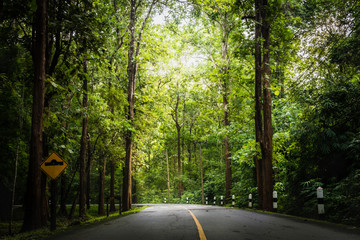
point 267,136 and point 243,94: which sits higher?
point 243,94

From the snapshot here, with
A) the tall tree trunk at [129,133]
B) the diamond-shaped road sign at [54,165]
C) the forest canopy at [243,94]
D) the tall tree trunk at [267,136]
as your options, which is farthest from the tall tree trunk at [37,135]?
the tall tree trunk at [129,133]

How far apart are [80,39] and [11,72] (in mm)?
5280

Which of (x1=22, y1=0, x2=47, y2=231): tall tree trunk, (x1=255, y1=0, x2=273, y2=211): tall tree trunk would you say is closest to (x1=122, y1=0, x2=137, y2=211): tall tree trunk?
(x1=255, y1=0, x2=273, y2=211): tall tree trunk

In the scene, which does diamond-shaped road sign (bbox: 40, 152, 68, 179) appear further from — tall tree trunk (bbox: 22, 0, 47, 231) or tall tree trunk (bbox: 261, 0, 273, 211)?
tall tree trunk (bbox: 261, 0, 273, 211)

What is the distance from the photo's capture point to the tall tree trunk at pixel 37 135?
27.2ft

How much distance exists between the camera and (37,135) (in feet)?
27.8

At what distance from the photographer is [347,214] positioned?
23.5ft

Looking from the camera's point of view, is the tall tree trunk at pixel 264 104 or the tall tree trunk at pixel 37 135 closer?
the tall tree trunk at pixel 37 135

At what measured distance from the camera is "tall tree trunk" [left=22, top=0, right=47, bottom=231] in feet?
27.2

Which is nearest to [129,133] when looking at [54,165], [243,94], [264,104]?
[243,94]

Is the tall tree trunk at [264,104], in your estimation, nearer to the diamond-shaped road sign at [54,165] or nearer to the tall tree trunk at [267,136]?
the tall tree trunk at [267,136]

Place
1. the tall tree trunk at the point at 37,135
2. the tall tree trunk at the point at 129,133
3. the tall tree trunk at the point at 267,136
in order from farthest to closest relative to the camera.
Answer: the tall tree trunk at the point at 129,133, the tall tree trunk at the point at 267,136, the tall tree trunk at the point at 37,135

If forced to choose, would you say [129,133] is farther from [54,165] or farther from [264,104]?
[54,165]

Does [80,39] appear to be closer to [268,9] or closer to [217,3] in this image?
[268,9]
